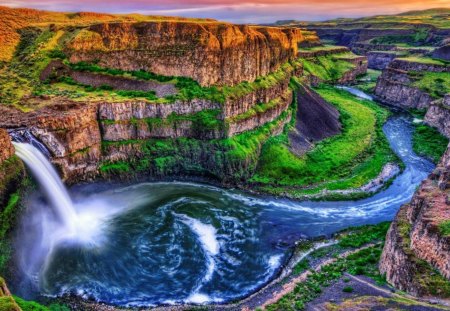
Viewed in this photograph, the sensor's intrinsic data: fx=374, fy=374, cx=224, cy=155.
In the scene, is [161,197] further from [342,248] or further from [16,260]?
[342,248]

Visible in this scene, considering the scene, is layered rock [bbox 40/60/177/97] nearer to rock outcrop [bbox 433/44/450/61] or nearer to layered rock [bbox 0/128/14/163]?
layered rock [bbox 0/128/14/163]

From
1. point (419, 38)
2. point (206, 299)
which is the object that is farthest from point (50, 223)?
point (419, 38)

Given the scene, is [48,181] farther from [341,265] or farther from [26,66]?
[341,265]

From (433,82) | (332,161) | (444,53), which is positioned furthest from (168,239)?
(444,53)

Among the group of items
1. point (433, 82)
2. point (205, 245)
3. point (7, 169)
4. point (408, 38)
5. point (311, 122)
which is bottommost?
point (205, 245)

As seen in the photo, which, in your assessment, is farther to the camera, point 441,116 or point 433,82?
point 433,82
